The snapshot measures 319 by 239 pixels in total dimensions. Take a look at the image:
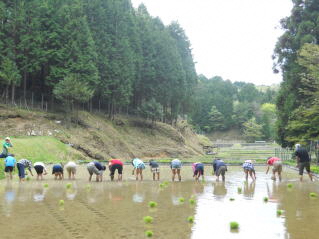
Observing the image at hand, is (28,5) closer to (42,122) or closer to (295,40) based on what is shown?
(42,122)

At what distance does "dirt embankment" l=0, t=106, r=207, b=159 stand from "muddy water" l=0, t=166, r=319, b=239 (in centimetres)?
Answer: 2202

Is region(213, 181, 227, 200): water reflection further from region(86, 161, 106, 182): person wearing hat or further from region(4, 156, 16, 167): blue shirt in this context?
region(4, 156, 16, 167): blue shirt

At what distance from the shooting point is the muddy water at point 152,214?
7730 millimetres

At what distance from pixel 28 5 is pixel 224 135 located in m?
83.9

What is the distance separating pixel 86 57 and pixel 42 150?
13.1 metres

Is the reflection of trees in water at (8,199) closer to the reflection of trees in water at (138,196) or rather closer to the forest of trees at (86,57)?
the reflection of trees in water at (138,196)

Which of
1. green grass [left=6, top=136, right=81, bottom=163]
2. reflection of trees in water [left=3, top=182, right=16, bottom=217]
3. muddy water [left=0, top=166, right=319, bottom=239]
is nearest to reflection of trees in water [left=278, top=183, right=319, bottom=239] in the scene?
muddy water [left=0, top=166, right=319, bottom=239]

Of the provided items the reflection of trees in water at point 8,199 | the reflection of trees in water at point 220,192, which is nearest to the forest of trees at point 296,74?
the reflection of trees in water at point 220,192

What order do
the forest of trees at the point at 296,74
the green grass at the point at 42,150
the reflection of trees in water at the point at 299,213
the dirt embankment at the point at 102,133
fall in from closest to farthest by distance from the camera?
1. the reflection of trees in water at the point at 299,213
2. the green grass at the point at 42,150
3. the forest of trees at the point at 296,74
4. the dirt embankment at the point at 102,133

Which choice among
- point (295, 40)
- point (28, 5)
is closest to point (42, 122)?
point (28, 5)

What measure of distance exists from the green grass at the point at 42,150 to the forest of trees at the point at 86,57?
5664mm

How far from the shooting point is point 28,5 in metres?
38.1

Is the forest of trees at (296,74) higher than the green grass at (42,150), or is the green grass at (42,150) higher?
the forest of trees at (296,74)

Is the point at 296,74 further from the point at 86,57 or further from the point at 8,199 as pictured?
the point at 8,199
